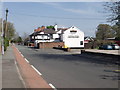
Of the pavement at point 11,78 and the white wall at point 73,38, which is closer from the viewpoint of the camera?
the pavement at point 11,78

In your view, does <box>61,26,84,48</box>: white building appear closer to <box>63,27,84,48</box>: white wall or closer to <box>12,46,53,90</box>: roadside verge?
<box>63,27,84,48</box>: white wall

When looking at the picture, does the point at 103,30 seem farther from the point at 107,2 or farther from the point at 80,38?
the point at 107,2

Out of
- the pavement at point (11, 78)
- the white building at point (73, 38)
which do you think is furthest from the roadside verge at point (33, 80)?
the white building at point (73, 38)

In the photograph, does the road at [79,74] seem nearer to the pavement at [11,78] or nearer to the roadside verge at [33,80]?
the roadside verge at [33,80]

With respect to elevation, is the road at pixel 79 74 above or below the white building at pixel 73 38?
below

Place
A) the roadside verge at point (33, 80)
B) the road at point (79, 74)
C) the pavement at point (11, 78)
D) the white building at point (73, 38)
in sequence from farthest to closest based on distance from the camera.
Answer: the white building at point (73, 38), the road at point (79, 74), the roadside verge at point (33, 80), the pavement at point (11, 78)

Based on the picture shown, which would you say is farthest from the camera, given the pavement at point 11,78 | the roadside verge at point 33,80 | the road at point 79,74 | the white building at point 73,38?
the white building at point 73,38

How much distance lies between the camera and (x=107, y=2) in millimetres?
24609

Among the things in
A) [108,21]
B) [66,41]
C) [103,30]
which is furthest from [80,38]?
[108,21]

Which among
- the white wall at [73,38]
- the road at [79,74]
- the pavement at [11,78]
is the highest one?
the white wall at [73,38]

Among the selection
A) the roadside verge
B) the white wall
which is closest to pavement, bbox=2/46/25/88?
the roadside verge

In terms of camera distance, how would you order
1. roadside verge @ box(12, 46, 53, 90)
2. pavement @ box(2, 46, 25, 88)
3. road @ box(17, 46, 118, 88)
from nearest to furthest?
pavement @ box(2, 46, 25, 88), roadside verge @ box(12, 46, 53, 90), road @ box(17, 46, 118, 88)

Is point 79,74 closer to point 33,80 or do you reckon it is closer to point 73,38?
point 33,80

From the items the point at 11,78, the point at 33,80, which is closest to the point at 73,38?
the point at 33,80
